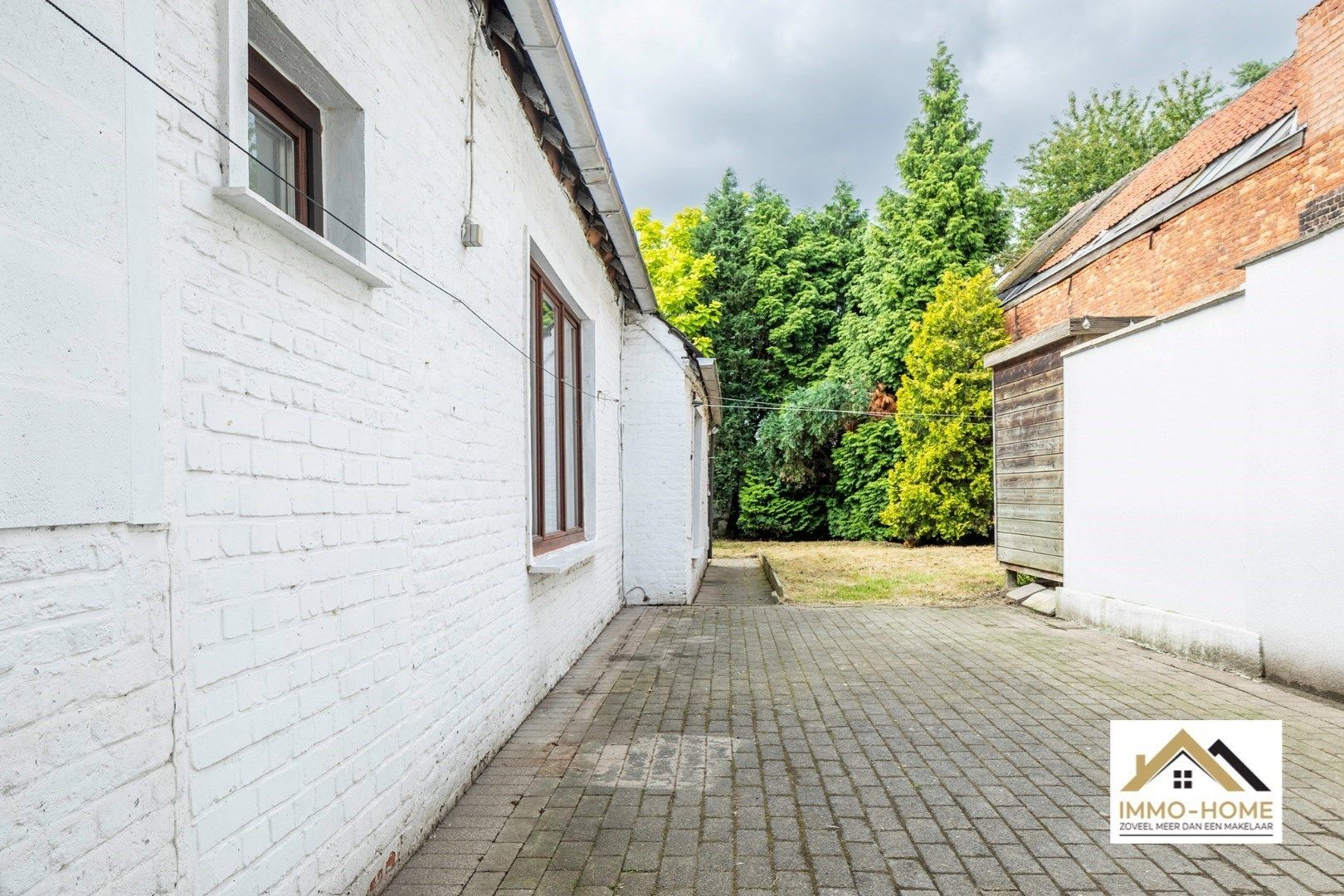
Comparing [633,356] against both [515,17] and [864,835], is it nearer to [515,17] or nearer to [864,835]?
[515,17]

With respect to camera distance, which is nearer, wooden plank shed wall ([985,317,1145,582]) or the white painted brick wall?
the white painted brick wall

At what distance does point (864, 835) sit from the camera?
2.92 metres

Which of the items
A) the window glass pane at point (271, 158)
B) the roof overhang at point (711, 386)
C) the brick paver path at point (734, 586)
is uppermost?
the roof overhang at point (711, 386)

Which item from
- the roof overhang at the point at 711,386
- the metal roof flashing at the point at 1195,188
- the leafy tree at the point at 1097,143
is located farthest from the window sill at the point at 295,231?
the leafy tree at the point at 1097,143

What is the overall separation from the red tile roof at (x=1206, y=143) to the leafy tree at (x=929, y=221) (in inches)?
151

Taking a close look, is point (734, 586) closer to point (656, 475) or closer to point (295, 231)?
point (656, 475)

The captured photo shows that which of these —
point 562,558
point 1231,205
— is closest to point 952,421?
point 1231,205

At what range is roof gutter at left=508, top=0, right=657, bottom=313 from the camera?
3670 mm

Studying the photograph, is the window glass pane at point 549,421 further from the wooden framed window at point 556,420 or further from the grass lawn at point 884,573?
the grass lawn at point 884,573

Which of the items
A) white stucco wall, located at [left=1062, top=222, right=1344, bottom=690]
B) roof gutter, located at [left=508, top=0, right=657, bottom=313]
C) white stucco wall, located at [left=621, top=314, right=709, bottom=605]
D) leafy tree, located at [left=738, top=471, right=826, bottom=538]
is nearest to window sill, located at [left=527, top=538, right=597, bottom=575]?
white stucco wall, located at [left=621, top=314, right=709, bottom=605]

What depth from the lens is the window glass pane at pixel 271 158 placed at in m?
2.15

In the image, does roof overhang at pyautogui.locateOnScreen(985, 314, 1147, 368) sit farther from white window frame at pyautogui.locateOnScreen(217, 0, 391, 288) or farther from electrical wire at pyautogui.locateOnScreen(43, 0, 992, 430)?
white window frame at pyautogui.locateOnScreen(217, 0, 391, 288)

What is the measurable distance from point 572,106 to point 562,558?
2.95m

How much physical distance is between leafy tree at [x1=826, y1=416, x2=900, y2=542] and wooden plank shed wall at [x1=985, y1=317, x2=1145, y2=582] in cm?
1006
